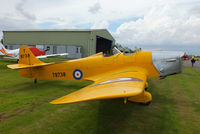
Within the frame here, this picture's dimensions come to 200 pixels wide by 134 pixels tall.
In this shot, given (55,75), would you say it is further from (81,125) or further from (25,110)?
(81,125)

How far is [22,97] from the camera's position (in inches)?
189

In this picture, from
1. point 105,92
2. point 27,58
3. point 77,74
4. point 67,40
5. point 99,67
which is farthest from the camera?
point 67,40

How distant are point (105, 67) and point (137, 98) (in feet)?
5.97

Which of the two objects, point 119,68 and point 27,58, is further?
point 27,58

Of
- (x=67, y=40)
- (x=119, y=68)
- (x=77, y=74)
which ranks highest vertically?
(x=67, y=40)

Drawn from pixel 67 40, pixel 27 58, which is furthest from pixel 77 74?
pixel 67 40

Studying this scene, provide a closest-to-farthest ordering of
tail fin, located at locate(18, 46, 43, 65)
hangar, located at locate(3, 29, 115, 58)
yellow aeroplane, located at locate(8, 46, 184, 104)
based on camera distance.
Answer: yellow aeroplane, located at locate(8, 46, 184, 104), tail fin, located at locate(18, 46, 43, 65), hangar, located at locate(3, 29, 115, 58)

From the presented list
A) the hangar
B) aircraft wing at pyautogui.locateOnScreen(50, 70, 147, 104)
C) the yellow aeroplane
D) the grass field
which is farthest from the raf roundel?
the hangar

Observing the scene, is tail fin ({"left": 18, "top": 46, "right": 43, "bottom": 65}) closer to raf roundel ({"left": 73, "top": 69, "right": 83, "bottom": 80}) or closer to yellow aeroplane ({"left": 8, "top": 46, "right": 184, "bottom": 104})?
yellow aeroplane ({"left": 8, "top": 46, "right": 184, "bottom": 104})

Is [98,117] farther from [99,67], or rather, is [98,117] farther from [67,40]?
[67,40]

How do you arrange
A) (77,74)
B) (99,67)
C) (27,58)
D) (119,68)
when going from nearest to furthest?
(119,68)
(99,67)
(77,74)
(27,58)

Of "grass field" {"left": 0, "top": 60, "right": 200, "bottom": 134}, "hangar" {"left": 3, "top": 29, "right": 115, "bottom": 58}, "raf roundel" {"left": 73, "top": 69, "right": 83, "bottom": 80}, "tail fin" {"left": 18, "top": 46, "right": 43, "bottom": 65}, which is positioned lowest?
"grass field" {"left": 0, "top": 60, "right": 200, "bottom": 134}

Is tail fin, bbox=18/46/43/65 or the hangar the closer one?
tail fin, bbox=18/46/43/65


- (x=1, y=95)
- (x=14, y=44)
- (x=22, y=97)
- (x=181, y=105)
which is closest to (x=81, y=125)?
(x=22, y=97)
